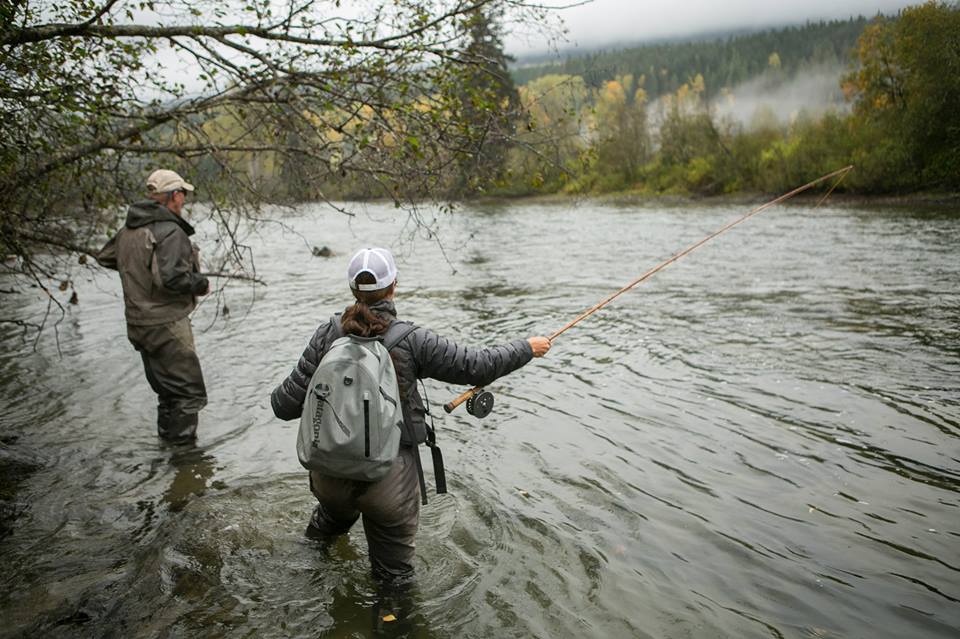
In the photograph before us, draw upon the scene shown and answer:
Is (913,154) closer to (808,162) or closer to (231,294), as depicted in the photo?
(808,162)

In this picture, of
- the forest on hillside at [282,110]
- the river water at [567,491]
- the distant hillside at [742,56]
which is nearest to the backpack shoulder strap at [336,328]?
the river water at [567,491]

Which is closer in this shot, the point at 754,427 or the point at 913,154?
the point at 754,427

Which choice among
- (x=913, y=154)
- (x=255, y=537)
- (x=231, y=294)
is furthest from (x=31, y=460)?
(x=913, y=154)

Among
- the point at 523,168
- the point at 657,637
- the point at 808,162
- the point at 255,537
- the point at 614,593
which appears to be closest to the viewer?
the point at 657,637

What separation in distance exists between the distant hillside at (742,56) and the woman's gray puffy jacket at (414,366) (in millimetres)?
158661

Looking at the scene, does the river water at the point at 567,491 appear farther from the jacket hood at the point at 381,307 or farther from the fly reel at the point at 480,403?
the jacket hood at the point at 381,307

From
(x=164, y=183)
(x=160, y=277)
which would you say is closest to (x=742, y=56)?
(x=164, y=183)

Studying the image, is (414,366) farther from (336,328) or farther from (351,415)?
(351,415)

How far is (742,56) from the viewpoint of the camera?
17375 cm

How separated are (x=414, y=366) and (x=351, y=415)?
61 centimetres

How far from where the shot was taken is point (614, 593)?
468 centimetres

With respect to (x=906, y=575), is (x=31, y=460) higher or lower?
higher

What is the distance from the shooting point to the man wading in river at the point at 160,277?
645cm

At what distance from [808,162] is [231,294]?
125 ft
